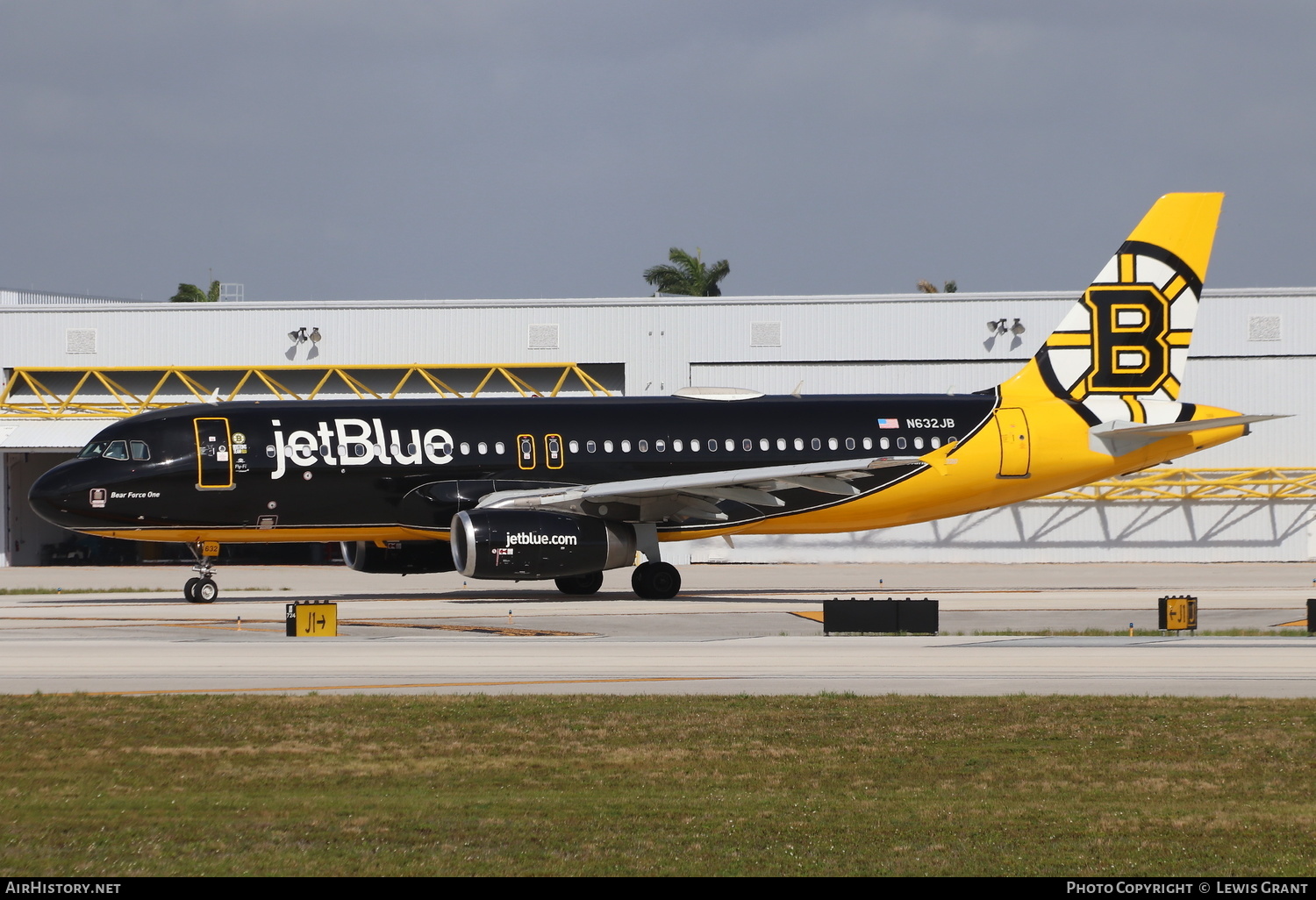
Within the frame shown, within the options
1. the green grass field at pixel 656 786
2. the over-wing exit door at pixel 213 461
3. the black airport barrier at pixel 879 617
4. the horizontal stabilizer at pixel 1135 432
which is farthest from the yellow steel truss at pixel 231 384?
the green grass field at pixel 656 786

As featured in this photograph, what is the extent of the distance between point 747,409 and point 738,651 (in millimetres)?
14757

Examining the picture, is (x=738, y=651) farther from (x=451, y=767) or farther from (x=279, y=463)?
(x=279, y=463)

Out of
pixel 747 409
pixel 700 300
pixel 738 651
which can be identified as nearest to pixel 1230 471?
pixel 700 300

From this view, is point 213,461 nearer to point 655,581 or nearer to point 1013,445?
point 655,581

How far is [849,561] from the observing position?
5141 cm

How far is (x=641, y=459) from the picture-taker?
34.5 m

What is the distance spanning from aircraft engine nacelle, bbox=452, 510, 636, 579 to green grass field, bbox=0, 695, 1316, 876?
13108 millimetres

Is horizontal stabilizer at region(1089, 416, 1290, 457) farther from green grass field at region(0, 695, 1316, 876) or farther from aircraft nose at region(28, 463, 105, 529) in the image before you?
aircraft nose at region(28, 463, 105, 529)

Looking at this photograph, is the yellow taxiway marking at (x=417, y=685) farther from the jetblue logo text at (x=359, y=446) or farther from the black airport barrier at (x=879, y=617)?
the jetblue logo text at (x=359, y=446)

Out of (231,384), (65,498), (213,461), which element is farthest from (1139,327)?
(231,384)

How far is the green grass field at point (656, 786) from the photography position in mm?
9727

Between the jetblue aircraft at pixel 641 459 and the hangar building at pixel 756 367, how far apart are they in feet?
44.8

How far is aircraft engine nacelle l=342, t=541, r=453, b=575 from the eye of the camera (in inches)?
1357
